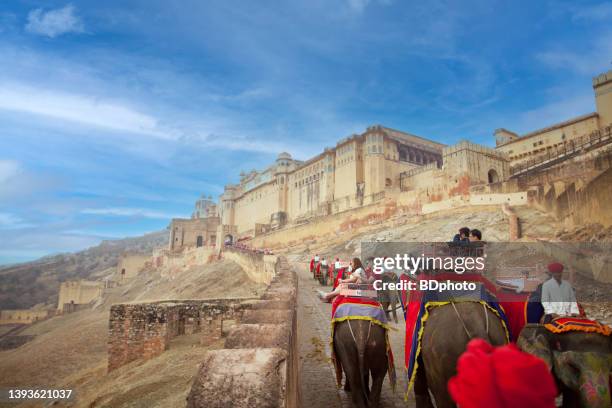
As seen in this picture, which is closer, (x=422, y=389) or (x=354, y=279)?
(x=422, y=389)

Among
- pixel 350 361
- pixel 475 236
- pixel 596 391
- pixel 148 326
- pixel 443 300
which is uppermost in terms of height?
pixel 475 236

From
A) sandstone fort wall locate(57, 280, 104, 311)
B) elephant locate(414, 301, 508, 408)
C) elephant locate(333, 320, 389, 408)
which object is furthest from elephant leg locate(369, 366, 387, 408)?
sandstone fort wall locate(57, 280, 104, 311)

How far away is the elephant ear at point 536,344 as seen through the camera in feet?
11.6

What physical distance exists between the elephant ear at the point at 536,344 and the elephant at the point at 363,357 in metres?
1.51

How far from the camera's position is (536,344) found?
11.9 feet

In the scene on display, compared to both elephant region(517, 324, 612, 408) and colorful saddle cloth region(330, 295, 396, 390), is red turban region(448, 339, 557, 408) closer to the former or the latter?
elephant region(517, 324, 612, 408)

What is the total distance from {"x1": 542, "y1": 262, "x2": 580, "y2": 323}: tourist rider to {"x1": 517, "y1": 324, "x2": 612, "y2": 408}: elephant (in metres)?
0.50

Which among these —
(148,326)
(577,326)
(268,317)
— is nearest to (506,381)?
(577,326)

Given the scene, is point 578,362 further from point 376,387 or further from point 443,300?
point 376,387

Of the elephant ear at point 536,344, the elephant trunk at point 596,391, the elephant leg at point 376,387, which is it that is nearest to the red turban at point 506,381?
the elephant trunk at point 596,391

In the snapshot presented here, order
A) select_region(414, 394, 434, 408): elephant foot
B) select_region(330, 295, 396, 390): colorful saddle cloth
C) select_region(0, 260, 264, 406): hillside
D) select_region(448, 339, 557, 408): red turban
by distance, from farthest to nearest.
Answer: select_region(0, 260, 264, 406): hillside < select_region(330, 295, 396, 390): colorful saddle cloth < select_region(414, 394, 434, 408): elephant foot < select_region(448, 339, 557, 408): red turban

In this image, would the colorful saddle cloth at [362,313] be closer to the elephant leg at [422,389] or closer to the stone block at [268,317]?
the elephant leg at [422,389]

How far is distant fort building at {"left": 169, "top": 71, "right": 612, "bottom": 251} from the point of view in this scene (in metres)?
40.1

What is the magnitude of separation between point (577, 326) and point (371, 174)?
4675 cm
